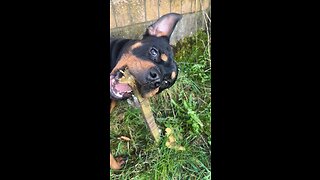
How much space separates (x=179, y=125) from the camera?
2545mm

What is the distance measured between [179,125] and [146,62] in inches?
12.1

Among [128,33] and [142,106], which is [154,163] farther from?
[128,33]

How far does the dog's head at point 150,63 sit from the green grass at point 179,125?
0.13 ft

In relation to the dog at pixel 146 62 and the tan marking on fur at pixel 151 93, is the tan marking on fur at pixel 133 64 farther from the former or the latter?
the tan marking on fur at pixel 151 93

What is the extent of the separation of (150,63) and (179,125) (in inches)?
11.6

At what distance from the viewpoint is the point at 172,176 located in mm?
2535

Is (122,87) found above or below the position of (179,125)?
above

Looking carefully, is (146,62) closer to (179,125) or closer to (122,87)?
A: (122,87)

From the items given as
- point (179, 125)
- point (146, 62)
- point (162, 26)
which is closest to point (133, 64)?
point (146, 62)

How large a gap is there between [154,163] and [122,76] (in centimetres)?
39

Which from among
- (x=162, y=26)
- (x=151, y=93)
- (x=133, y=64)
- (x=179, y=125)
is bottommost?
(x=179, y=125)

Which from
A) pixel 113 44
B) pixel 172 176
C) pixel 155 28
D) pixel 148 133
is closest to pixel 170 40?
pixel 155 28

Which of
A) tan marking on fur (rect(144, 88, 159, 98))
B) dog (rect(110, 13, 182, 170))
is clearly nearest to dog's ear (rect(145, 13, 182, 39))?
dog (rect(110, 13, 182, 170))

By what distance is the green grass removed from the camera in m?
2.51
